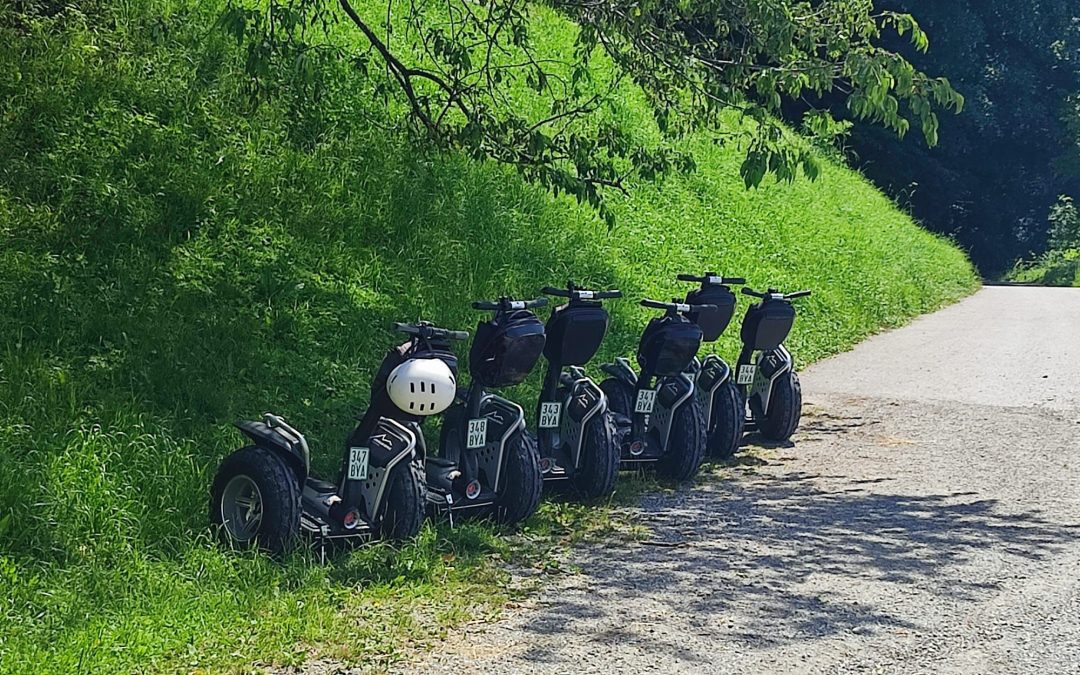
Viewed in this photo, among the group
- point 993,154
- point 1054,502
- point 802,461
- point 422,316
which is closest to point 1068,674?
point 1054,502

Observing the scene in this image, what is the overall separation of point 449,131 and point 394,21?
609 cm

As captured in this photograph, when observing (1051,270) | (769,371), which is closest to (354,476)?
(769,371)

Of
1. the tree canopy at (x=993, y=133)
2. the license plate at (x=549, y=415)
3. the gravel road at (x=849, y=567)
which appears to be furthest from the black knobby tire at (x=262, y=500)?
the tree canopy at (x=993, y=133)

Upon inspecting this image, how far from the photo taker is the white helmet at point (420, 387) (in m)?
5.80

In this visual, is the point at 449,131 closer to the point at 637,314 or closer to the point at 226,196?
the point at 226,196

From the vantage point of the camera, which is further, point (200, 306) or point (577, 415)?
point (200, 306)

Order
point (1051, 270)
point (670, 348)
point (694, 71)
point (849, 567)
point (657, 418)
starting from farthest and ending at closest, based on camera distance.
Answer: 1. point (1051, 270)
2. point (694, 71)
3. point (657, 418)
4. point (670, 348)
5. point (849, 567)

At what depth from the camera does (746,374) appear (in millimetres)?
9016

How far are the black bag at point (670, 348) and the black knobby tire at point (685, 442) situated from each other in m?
0.25

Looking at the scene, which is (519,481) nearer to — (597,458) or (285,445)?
(597,458)

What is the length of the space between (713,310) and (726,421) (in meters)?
0.75

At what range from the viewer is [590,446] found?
7.12m

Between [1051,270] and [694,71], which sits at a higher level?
[694,71]

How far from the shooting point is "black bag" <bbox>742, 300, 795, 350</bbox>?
8852mm
